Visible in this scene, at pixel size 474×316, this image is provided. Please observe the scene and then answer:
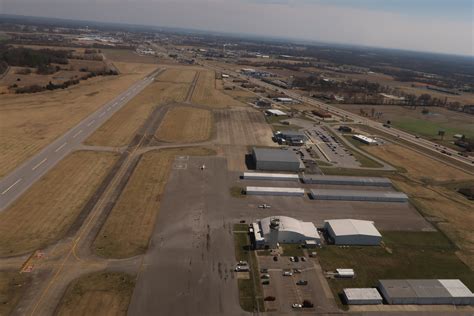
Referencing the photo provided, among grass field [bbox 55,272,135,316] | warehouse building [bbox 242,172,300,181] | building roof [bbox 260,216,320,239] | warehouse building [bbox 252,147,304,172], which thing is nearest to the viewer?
grass field [bbox 55,272,135,316]

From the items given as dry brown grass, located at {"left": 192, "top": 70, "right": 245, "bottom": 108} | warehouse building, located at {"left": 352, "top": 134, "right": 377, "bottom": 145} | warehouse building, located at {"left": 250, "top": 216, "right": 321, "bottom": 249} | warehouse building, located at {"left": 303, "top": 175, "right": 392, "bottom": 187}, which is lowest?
warehouse building, located at {"left": 250, "top": 216, "right": 321, "bottom": 249}

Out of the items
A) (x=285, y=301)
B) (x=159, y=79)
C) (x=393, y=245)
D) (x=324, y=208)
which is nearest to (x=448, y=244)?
(x=393, y=245)

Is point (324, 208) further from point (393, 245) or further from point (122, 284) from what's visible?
point (122, 284)

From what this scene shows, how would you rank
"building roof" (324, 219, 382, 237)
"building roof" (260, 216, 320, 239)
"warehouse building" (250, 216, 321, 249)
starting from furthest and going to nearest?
"building roof" (324, 219, 382, 237)
"building roof" (260, 216, 320, 239)
"warehouse building" (250, 216, 321, 249)

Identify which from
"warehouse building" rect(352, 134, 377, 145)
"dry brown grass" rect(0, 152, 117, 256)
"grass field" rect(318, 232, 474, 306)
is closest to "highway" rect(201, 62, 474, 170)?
"warehouse building" rect(352, 134, 377, 145)

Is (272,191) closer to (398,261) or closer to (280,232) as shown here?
(280,232)

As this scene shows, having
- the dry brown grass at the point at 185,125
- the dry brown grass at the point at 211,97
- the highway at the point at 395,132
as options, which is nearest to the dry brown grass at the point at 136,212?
the dry brown grass at the point at 185,125

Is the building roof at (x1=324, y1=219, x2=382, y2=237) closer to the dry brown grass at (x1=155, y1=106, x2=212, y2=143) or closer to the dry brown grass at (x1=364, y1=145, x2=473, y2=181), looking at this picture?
the dry brown grass at (x1=364, y1=145, x2=473, y2=181)
